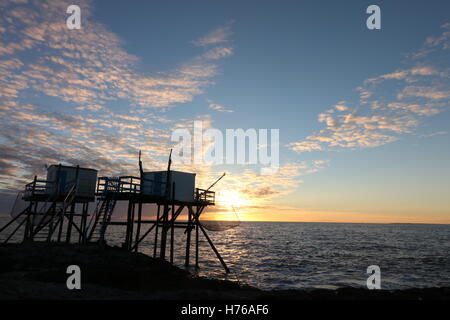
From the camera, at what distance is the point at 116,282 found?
17.8 metres

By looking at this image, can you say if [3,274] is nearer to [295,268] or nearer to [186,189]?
[186,189]

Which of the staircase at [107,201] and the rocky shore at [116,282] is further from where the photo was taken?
the staircase at [107,201]

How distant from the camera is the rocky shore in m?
15.0

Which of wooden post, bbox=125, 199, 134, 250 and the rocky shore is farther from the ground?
wooden post, bbox=125, 199, 134, 250

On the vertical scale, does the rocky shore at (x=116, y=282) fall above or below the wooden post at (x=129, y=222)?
below

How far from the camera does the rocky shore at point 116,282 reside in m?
15.0

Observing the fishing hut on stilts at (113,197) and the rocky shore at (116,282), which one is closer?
the rocky shore at (116,282)

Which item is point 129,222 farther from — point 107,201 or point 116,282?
point 116,282

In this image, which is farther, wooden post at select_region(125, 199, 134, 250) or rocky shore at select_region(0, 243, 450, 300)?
wooden post at select_region(125, 199, 134, 250)

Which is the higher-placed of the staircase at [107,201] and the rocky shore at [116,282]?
the staircase at [107,201]

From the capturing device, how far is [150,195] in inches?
1064

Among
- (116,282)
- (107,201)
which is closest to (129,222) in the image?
(107,201)

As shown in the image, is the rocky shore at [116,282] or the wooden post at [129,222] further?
the wooden post at [129,222]
